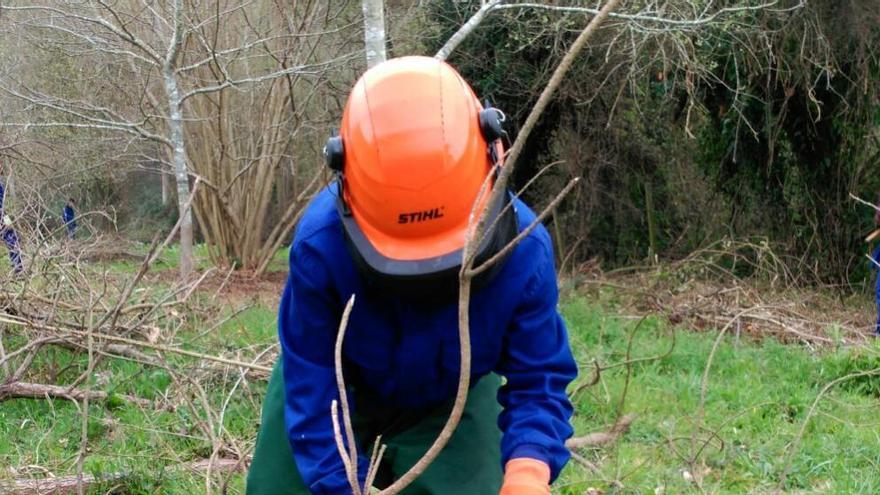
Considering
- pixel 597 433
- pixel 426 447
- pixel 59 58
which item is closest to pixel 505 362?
pixel 426 447

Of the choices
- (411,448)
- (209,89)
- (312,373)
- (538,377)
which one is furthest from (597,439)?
(209,89)

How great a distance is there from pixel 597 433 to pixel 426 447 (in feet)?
6.71

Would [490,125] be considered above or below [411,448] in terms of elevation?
above

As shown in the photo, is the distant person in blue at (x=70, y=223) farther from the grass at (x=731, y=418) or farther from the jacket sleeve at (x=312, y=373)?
the jacket sleeve at (x=312, y=373)

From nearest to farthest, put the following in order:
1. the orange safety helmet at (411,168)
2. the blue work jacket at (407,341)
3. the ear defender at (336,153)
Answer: the orange safety helmet at (411,168) < the ear defender at (336,153) < the blue work jacket at (407,341)

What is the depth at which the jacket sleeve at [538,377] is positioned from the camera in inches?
87.7

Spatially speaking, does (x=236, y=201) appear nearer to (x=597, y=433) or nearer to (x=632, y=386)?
(x=632, y=386)

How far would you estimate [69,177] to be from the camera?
34.5ft

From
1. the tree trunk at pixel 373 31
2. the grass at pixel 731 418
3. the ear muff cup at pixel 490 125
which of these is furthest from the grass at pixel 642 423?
the tree trunk at pixel 373 31

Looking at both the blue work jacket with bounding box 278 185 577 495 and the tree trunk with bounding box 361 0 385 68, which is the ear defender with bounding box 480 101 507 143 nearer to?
the blue work jacket with bounding box 278 185 577 495

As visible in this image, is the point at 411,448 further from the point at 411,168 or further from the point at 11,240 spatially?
the point at 11,240

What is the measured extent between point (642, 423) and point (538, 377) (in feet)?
8.75

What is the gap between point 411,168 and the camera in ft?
6.41

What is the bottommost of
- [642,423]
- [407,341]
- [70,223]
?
[642,423]
